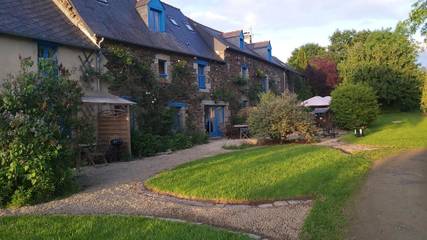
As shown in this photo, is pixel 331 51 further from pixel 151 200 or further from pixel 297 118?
pixel 151 200

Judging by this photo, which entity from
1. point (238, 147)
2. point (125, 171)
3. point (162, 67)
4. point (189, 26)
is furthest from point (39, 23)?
point (189, 26)

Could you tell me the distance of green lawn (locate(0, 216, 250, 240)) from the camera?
17.0 feet

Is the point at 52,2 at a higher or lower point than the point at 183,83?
higher

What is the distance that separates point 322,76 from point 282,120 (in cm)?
2754

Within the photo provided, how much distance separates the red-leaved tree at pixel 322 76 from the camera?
42375 mm

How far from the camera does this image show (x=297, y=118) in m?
16.9

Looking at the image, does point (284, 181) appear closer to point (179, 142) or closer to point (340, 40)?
point (179, 142)

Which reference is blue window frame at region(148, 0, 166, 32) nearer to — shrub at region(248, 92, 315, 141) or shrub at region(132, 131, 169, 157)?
shrub at region(132, 131, 169, 157)

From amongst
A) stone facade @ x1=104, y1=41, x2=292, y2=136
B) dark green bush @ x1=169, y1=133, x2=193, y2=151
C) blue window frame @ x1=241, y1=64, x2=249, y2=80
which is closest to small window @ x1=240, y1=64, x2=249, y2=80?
blue window frame @ x1=241, y1=64, x2=249, y2=80

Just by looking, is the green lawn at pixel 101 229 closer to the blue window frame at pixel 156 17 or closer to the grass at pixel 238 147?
the grass at pixel 238 147

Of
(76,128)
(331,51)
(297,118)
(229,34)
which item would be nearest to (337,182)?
(76,128)

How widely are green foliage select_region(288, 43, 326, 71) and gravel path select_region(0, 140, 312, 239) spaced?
130 feet

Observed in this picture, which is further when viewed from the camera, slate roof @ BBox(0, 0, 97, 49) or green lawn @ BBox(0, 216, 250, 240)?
slate roof @ BBox(0, 0, 97, 49)

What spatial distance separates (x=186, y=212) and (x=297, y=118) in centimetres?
1107
